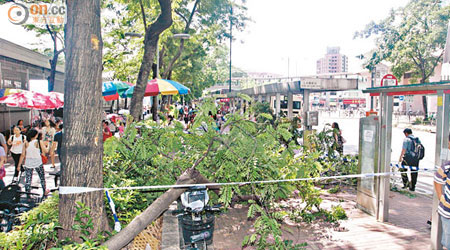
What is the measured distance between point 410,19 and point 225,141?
97.0 feet

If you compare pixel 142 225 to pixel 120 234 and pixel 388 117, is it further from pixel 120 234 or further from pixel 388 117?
pixel 388 117

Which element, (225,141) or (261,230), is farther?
(225,141)

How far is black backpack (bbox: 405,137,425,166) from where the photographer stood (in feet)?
27.1

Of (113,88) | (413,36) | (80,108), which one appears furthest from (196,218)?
(413,36)

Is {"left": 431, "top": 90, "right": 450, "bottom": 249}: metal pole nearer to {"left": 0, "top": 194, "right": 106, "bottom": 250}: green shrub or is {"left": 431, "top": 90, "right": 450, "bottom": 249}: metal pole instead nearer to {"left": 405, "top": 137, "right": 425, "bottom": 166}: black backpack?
{"left": 405, "top": 137, "right": 425, "bottom": 166}: black backpack

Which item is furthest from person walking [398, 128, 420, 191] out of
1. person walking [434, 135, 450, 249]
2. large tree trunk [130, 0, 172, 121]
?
large tree trunk [130, 0, 172, 121]

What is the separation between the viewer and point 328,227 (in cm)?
623

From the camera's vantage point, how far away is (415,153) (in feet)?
27.2

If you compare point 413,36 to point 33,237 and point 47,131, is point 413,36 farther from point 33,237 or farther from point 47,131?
point 33,237

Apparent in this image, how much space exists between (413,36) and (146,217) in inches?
1201

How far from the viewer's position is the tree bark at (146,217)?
3.52 metres

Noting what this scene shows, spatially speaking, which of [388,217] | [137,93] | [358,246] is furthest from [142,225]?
[137,93]

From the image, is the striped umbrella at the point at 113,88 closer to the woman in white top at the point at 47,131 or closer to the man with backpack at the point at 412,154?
the woman in white top at the point at 47,131

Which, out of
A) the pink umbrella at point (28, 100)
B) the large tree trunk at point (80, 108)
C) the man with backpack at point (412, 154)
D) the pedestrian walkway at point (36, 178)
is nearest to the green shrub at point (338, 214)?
the man with backpack at point (412, 154)
